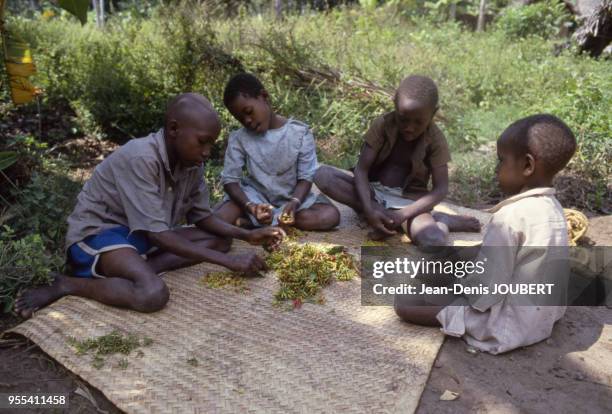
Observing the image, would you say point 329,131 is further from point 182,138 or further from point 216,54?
point 182,138

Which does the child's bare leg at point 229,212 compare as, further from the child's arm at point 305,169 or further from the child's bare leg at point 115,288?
the child's bare leg at point 115,288

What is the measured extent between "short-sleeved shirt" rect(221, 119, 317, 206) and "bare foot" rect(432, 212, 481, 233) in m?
0.94

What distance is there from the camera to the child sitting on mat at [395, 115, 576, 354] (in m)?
2.12

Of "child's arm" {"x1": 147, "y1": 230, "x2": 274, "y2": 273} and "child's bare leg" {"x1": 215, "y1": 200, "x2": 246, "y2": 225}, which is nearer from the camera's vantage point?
"child's arm" {"x1": 147, "y1": 230, "x2": 274, "y2": 273}

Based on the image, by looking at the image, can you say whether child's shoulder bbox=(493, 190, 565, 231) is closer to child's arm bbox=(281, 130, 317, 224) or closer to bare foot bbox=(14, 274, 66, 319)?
child's arm bbox=(281, 130, 317, 224)

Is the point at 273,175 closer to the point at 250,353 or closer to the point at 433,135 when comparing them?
the point at 433,135

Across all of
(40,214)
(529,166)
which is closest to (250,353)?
(529,166)

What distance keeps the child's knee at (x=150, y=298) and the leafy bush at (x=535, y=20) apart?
1015 cm

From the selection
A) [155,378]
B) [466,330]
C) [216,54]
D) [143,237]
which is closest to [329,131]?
[216,54]

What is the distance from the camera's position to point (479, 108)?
6.90 metres

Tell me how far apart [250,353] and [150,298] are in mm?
605

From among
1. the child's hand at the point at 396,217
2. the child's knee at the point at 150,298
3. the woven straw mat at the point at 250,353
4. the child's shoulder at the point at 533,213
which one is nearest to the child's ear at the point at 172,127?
the child's knee at the point at 150,298

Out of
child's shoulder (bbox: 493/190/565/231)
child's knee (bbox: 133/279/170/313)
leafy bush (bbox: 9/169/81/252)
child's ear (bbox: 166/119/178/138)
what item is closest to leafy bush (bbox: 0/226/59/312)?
leafy bush (bbox: 9/169/81/252)

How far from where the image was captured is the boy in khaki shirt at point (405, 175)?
120 inches
